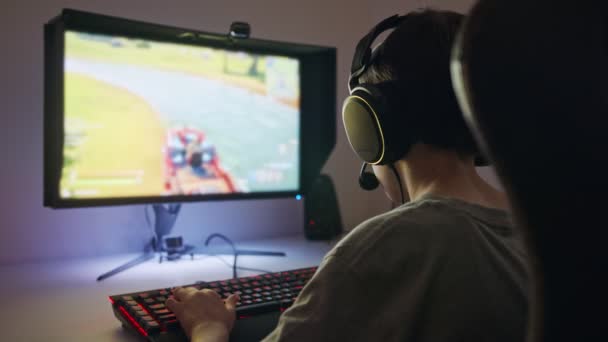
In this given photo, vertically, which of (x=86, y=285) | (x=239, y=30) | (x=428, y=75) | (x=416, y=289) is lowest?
(x=86, y=285)

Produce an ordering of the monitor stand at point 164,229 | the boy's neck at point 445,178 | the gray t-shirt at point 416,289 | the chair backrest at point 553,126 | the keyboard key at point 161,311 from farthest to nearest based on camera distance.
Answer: the monitor stand at point 164,229 → the keyboard key at point 161,311 → the boy's neck at point 445,178 → the gray t-shirt at point 416,289 → the chair backrest at point 553,126

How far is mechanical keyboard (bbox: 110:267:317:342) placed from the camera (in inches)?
30.3

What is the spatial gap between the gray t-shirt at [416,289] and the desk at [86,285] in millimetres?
334

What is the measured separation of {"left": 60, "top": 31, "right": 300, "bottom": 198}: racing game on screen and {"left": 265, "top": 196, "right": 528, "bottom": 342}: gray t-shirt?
685mm

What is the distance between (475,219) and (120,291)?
68cm

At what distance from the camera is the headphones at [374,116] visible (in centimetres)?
71

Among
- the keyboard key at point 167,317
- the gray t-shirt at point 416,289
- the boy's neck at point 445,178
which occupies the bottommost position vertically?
the keyboard key at point 167,317

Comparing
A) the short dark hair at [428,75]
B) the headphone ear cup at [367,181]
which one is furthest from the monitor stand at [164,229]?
the short dark hair at [428,75]

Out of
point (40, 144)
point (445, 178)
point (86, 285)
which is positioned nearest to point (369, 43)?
point (445, 178)

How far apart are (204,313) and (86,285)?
384 millimetres

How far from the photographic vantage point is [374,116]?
726 mm

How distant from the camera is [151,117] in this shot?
1200mm

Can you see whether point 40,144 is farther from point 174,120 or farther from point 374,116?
point 374,116

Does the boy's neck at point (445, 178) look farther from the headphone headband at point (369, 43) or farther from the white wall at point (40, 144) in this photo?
the white wall at point (40, 144)
